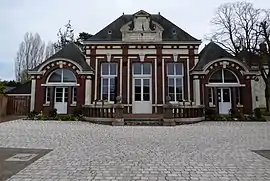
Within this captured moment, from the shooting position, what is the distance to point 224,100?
61.1ft

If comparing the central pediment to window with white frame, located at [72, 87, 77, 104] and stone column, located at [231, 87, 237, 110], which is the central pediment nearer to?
window with white frame, located at [72, 87, 77, 104]

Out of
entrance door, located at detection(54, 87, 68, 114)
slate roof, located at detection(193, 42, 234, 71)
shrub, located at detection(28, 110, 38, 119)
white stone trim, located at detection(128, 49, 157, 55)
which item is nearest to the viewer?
shrub, located at detection(28, 110, 38, 119)

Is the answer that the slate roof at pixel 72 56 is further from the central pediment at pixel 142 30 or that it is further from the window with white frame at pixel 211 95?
the window with white frame at pixel 211 95

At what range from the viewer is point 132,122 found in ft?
45.0

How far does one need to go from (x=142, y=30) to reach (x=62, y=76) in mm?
6971

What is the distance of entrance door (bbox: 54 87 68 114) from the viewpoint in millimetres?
18750

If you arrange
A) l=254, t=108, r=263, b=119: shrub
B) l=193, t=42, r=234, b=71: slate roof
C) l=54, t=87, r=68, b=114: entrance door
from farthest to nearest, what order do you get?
l=193, t=42, r=234, b=71: slate roof
l=54, t=87, r=68, b=114: entrance door
l=254, t=108, r=263, b=119: shrub

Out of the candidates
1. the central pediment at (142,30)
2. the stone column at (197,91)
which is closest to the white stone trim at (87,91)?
the central pediment at (142,30)

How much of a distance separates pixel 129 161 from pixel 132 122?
27.4 ft

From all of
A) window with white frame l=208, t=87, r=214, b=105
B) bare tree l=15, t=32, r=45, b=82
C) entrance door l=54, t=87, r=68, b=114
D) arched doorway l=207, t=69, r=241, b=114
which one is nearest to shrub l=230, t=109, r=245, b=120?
arched doorway l=207, t=69, r=241, b=114

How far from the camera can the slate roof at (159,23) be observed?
64.6 ft

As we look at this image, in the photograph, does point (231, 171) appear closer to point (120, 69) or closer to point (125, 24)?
point (120, 69)

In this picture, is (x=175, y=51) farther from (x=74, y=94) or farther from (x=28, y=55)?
(x=28, y=55)

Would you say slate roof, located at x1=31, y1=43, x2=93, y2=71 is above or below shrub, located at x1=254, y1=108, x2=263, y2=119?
above
